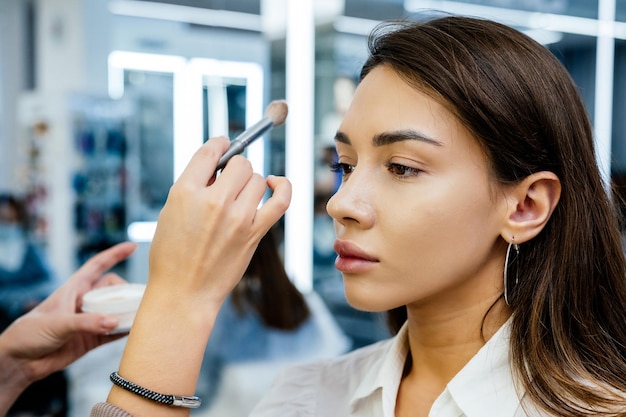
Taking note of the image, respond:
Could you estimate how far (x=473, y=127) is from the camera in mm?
747

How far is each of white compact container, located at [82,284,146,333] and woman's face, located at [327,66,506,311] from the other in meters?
0.33

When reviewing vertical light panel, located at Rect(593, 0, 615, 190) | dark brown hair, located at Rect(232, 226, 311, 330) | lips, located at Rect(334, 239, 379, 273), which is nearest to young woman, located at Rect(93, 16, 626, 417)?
lips, located at Rect(334, 239, 379, 273)

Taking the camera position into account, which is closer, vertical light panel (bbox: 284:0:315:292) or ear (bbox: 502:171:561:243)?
ear (bbox: 502:171:561:243)

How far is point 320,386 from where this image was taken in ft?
3.14

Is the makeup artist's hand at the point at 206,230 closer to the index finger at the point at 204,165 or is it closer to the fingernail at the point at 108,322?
the index finger at the point at 204,165

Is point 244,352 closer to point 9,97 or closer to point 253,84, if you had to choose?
point 253,84

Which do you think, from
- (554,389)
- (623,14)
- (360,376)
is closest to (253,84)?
(360,376)

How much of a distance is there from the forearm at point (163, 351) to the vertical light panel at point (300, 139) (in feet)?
6.30

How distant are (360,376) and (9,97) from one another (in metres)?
1.80

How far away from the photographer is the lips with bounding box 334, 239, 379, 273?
752 millimetres

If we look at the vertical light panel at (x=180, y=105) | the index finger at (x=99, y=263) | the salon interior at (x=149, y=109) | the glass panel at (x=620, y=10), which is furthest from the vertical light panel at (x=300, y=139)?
the glass panel at (x=620, y=10)

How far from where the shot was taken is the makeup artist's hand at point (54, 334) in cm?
91

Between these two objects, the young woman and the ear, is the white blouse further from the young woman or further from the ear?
the ear

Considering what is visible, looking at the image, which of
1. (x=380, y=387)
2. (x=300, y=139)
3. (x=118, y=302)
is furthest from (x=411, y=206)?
(x=300, y=139)
